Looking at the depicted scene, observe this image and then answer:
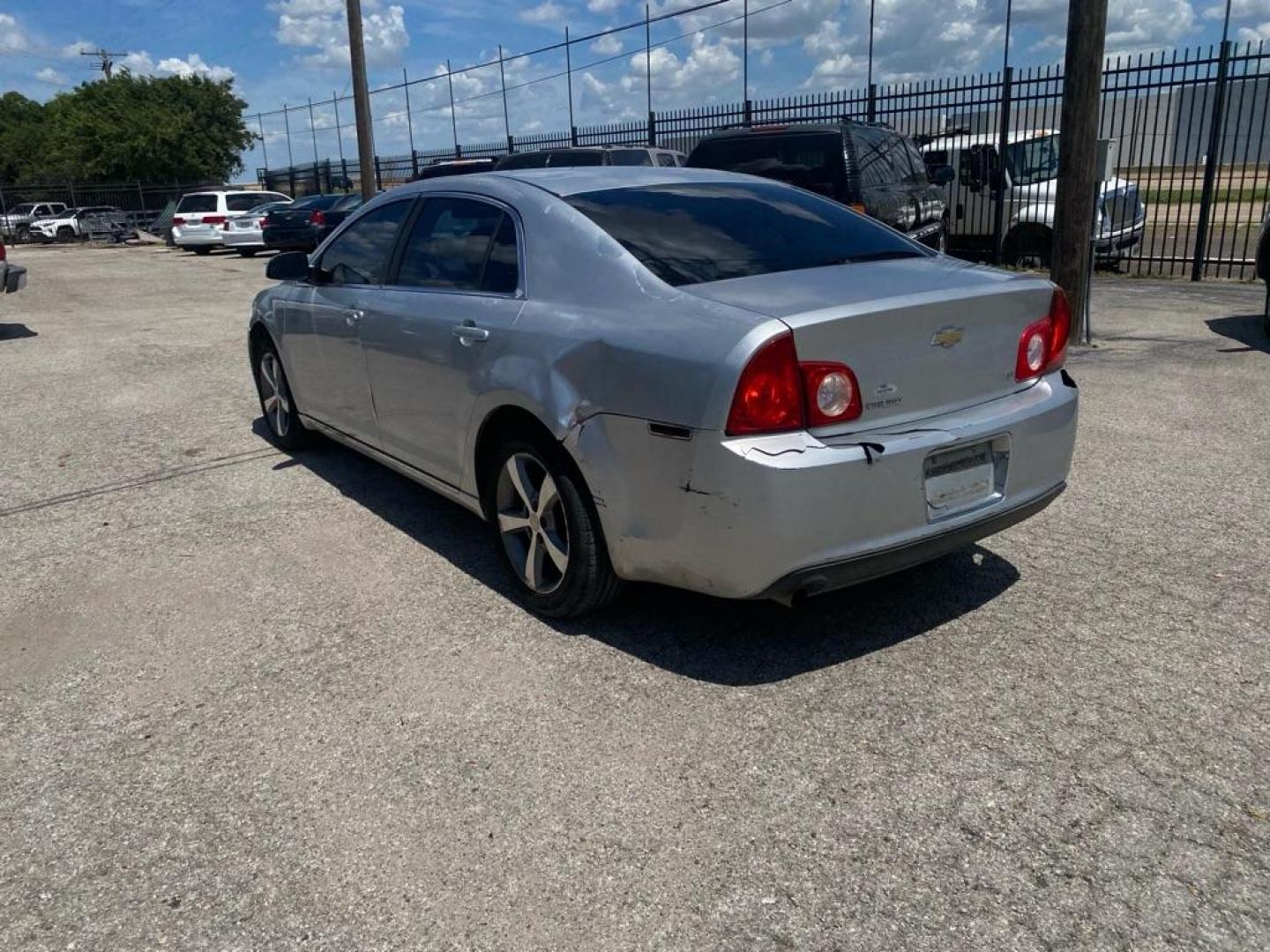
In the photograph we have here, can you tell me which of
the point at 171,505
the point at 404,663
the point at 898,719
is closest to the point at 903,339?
the point at 898,719

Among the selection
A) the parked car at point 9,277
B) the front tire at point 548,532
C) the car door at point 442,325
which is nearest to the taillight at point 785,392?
the front tire at point 548,532

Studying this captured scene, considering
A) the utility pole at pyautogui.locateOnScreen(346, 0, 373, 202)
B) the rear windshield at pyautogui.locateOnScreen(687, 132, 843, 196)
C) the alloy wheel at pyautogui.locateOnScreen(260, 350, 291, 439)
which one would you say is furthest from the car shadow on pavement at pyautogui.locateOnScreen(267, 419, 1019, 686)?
the utility pole at pyautogui.locateOnScreen(346, 0, 373, 202)

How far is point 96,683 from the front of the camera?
3467 millimetres

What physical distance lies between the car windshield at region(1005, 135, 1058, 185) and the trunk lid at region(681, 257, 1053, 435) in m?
12.3

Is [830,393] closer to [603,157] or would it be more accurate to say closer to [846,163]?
[846,163]

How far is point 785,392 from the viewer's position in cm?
290

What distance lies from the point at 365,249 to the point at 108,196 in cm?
4497

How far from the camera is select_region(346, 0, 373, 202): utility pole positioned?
60.4 ft

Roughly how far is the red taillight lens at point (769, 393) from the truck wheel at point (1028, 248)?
42.1 ft

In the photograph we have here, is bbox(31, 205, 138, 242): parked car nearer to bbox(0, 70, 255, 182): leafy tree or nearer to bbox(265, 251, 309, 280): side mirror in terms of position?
bbox(0, 70, 255, 182): leafy tree

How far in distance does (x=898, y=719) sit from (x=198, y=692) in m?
2.26

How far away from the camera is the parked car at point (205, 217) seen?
25.9m

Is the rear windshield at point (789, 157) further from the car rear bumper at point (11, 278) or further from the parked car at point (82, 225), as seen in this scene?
the parked car at point (82, 225)

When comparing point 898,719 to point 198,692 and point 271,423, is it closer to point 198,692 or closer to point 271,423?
point 198,692
